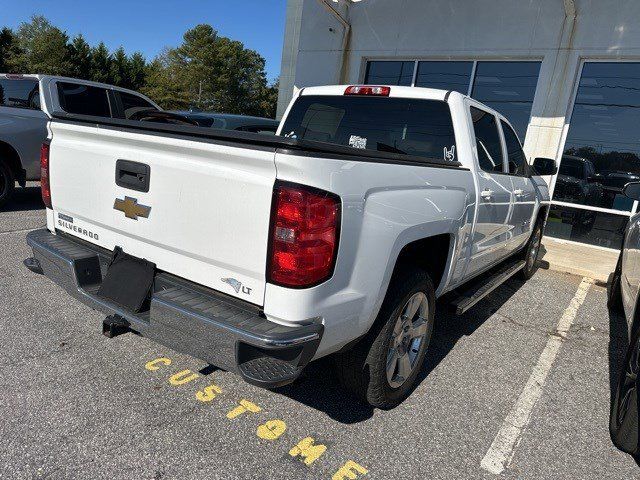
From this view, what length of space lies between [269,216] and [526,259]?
4.72m

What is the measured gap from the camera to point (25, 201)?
765 cm

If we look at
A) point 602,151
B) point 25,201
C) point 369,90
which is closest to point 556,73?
point 602,151

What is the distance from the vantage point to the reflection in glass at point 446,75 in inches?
362

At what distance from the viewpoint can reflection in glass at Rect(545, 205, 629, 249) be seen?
8.07m

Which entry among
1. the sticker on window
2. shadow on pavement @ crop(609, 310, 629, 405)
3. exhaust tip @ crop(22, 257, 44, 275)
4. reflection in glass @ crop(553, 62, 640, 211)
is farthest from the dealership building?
exhaust tip @ crop(22, 257, 44, 275)

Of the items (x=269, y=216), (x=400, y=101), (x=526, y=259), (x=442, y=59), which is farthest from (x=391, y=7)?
(x=269, y=216)

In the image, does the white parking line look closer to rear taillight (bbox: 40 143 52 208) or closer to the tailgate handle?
the tailgate handle

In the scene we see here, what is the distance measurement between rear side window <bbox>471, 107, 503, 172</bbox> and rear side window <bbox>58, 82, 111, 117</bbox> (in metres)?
5.84

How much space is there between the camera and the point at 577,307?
203 inches

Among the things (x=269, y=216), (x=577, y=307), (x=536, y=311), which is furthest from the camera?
(x=577, y=307)

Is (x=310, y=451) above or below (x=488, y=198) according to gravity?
A: below

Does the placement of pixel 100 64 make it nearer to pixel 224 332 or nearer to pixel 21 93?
pixel 21 93

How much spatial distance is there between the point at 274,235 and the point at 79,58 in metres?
61.0

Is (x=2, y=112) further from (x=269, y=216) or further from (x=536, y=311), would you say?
(x=536, y=311)
